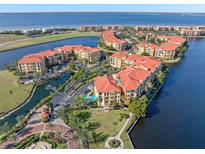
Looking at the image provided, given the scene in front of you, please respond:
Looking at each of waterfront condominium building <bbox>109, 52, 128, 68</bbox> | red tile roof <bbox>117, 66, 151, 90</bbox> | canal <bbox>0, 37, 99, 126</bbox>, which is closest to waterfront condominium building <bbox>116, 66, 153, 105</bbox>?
red tile roof <bbox>117, 66, 151, 90</bbox>

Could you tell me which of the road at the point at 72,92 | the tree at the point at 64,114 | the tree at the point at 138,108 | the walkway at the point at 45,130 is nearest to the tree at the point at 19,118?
the walkway at the point at 45,130

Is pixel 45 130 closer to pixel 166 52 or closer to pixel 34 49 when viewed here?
pixel 166 52

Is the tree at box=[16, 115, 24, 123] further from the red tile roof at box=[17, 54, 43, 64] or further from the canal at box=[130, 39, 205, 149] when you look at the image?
the red tile roof at box=[17, 54, 43, 64]

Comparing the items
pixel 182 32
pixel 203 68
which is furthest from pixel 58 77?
pixel 182 32

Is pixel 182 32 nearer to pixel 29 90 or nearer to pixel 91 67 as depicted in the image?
pixel 91 67

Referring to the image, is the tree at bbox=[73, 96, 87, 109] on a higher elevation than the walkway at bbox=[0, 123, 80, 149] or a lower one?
higher

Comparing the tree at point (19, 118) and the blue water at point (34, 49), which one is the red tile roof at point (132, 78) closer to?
the tree at point (19, 118)
